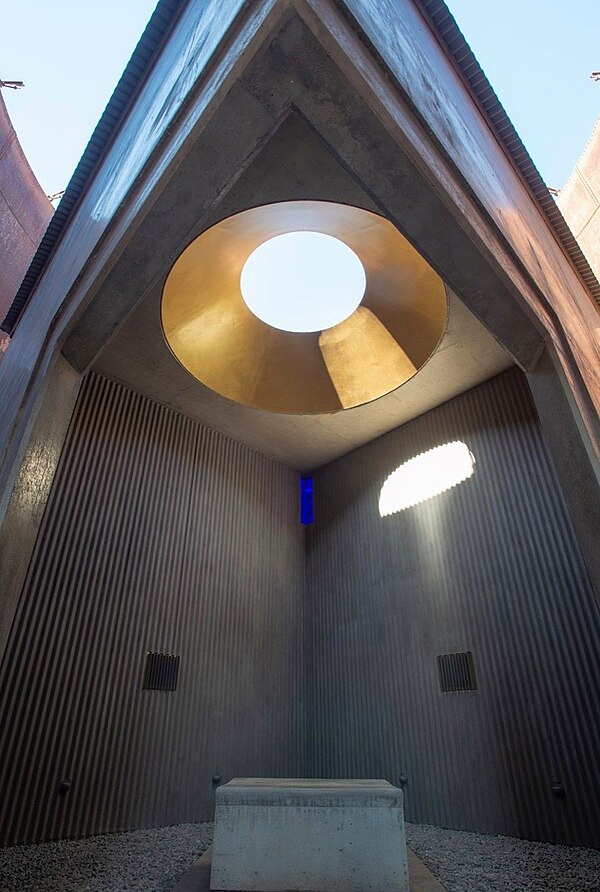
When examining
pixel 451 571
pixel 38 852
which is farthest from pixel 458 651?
pixel 38 852

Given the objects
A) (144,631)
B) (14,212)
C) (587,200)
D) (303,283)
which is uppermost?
(14,212)

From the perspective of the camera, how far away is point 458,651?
6.73m

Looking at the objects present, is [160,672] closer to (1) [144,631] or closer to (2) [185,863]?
(1) [144,631]

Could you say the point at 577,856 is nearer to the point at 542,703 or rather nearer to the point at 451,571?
the point at 542,703

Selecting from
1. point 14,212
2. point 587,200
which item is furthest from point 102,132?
point 587,200

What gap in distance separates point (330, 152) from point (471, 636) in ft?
19.0

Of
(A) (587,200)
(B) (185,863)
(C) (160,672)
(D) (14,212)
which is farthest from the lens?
(D) (14,212)

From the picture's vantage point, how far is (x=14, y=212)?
386 inches

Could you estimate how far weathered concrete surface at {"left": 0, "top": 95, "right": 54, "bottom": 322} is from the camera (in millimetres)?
9367

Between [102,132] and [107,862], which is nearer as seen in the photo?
[107,862]

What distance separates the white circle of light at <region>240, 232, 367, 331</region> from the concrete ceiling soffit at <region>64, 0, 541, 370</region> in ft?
12.8

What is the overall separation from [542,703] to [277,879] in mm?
3630

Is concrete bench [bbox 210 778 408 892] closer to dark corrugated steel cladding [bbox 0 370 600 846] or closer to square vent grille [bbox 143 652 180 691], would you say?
dark corrugated steel cladding [bbox 0 370 600 846]

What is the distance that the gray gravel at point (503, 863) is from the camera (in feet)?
13.0
